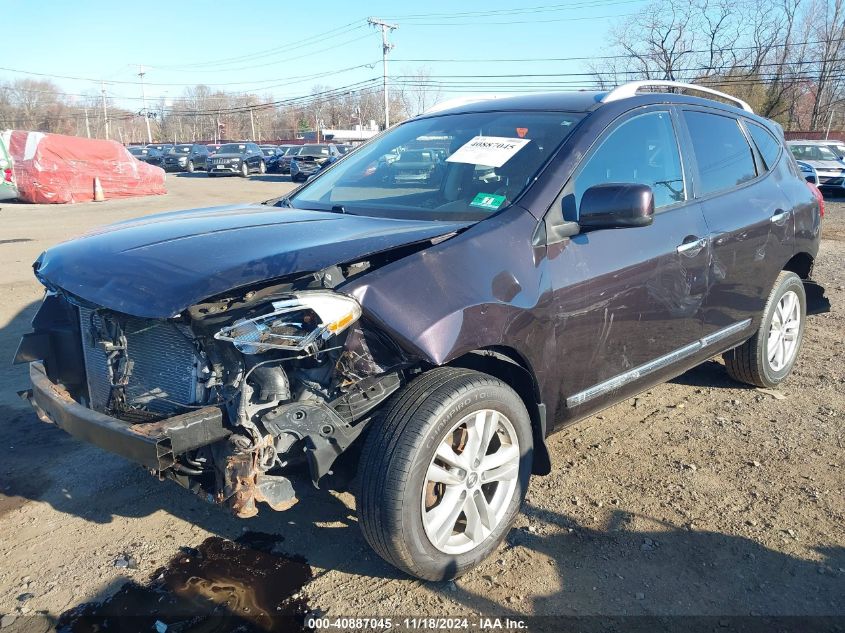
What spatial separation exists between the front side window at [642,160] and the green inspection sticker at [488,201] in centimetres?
38

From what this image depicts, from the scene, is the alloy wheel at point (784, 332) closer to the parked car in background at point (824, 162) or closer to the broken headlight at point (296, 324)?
the broken headlight at point (296, 324)

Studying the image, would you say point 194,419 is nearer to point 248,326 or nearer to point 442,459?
point 248,326

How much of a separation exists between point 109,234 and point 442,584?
2144mm

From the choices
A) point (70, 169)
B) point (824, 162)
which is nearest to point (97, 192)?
point (70, 169)

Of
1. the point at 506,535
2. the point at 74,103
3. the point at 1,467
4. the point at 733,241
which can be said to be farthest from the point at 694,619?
the point at 74,103

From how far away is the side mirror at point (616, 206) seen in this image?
112 inches

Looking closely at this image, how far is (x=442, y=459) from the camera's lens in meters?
2.60

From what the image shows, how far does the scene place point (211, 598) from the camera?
2.68 m

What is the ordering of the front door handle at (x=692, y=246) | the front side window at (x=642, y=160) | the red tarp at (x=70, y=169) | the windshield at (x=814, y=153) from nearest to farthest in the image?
the front side window at (x=642, y=160), the front door handle at (x=692, y=246), the red tarp at (x=70, y=169), the windshield at (x=814, y=153)

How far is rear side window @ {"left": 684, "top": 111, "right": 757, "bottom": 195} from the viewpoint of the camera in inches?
153

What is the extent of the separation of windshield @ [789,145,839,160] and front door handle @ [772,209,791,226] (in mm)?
20310

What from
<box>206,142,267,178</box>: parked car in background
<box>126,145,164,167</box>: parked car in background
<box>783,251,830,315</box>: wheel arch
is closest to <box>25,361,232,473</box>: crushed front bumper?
<box>783,251,830,315</box>: wheel arch

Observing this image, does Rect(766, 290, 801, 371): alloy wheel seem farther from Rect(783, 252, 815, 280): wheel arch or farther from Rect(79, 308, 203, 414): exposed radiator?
Rect(79, 308, 203, 414): exposed radiator

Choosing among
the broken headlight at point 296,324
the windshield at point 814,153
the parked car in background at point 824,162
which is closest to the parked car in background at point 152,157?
the windshield at point 814,153
